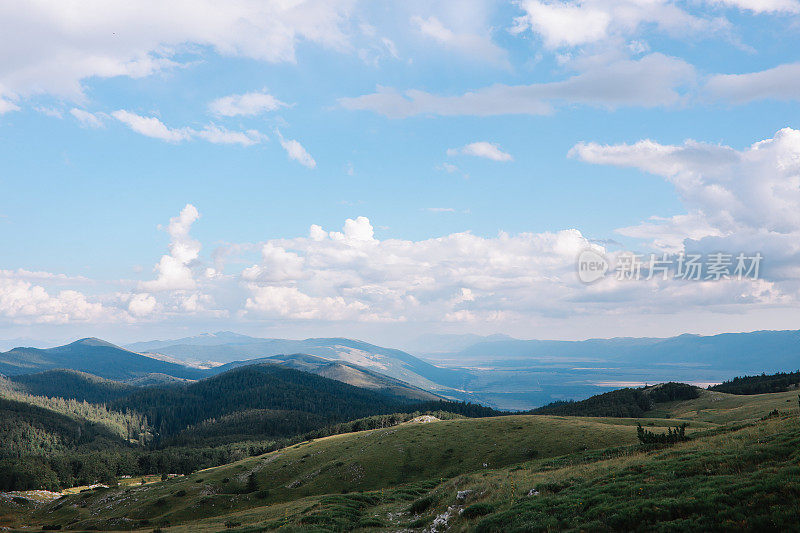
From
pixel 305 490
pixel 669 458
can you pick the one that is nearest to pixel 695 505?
pixel 669 458

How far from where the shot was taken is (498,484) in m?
36.2

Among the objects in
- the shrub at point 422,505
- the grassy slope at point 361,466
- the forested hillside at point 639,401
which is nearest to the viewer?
the shrub at point 422,505

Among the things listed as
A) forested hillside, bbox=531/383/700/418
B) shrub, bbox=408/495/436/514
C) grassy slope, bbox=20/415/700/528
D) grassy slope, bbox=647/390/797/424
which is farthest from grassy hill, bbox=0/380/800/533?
forested hillside, bbox=531/383/700/418

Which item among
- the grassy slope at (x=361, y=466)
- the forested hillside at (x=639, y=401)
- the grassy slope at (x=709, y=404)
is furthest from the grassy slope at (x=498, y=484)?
the forested hillside at (x=639, y=401)

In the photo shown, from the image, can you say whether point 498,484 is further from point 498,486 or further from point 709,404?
point 709,404

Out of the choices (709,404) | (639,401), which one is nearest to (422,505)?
(709,404)

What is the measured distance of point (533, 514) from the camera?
963 inches

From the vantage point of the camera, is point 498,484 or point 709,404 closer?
point 498,484

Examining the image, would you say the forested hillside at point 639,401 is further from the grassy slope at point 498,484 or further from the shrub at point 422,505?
the shrub at point 422,505

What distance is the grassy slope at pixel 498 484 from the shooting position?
68.6 feet

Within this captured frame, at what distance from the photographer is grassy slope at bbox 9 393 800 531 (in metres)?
20.9

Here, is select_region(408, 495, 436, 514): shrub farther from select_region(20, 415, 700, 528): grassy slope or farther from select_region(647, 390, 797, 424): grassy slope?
select_region(647, 390, 797, 424): grassy slope

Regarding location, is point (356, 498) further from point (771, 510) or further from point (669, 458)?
point (771, 510)

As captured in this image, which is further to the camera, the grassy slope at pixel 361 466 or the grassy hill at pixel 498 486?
the grassy slope at pixel 361 466
